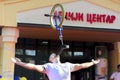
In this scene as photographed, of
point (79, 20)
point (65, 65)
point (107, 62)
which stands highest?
point (79, 20)

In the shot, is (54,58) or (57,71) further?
(54,58)

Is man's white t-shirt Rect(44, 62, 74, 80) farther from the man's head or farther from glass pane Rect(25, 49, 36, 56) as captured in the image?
glass pane Rect(25, 49, 36, 56)

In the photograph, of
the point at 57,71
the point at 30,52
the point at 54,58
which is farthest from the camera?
the point at 30,52

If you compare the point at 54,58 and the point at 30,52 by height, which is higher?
the point at 54,58

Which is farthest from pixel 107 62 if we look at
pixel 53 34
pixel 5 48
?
pixel 5 48

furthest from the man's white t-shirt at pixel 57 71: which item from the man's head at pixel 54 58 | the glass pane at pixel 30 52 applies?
the glass pane at pixel 30 52

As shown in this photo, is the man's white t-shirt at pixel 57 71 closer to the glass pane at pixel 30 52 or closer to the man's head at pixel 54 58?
the man's head at pixel 54 58

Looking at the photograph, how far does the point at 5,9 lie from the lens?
13555mm

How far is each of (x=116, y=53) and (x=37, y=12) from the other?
203 inches

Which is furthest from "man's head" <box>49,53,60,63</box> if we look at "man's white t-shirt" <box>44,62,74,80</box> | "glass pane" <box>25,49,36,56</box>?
"glass pane" <box>25,49,36,56</box>

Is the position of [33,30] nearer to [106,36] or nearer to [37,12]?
[37,12]

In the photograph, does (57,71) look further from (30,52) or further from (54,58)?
(30,52)

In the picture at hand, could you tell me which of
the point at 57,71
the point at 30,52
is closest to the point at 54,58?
the point at 57,71

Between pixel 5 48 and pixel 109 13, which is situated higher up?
pixel 109 13
